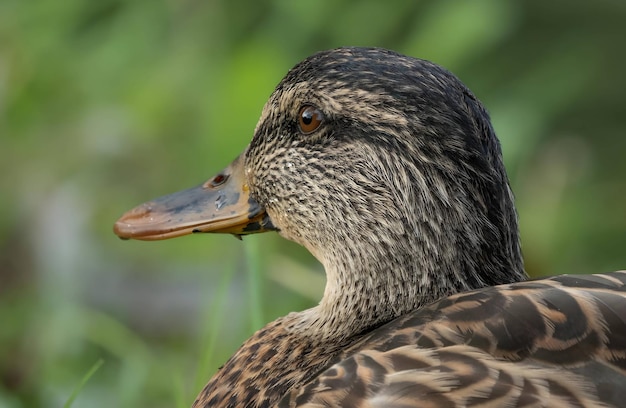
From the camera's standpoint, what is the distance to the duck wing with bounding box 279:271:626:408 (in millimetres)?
1676

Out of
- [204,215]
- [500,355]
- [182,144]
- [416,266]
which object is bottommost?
[500,355]

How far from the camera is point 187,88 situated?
4430 mm

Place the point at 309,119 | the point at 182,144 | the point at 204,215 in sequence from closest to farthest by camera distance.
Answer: the point at 309,119
the point at 204,215
the point at 182,144

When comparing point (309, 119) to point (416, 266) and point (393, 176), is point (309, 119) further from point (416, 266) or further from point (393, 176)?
point (416, 266)

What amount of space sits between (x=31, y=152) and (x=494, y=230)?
2.52 metres

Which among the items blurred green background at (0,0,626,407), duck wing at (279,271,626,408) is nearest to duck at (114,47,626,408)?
duck wing at (279,271,626,408)

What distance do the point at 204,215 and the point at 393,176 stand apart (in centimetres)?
51

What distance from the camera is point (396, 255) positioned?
209 centimetres

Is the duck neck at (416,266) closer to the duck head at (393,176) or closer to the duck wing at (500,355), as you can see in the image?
the duck head at (393,176)

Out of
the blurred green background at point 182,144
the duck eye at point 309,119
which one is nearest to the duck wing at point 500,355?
the duck eye at point 309,119

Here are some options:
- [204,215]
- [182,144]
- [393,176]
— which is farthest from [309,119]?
[182,144]

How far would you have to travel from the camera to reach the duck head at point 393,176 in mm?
2031

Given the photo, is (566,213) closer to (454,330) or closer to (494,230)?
(494,230)

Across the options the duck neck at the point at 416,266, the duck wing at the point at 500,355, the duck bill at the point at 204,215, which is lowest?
the duck wing at the point at 500,355
